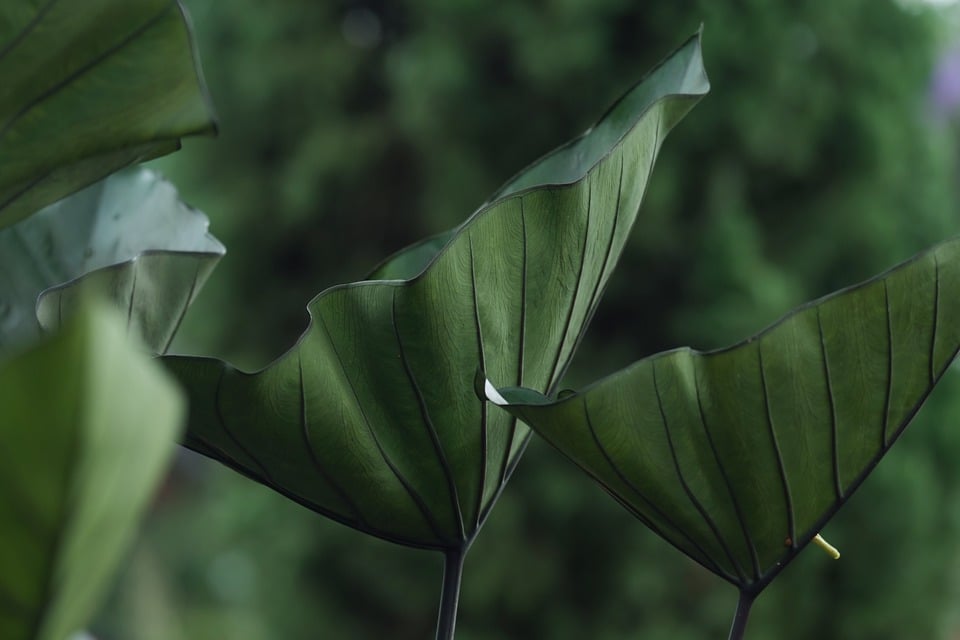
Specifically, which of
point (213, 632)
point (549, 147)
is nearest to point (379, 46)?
point (549, 147)

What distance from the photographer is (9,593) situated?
7.5 inches

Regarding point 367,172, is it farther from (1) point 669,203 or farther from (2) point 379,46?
(1) point 669,203

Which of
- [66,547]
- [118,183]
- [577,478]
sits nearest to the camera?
[66,547]

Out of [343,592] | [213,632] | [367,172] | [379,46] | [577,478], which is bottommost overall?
[213,632]

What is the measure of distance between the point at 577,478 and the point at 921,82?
57.8 inches

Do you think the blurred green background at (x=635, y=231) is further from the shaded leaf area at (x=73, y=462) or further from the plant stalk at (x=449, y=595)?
the shaded leaf area at (x=73, y=462)

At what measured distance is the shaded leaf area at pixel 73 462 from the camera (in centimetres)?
15

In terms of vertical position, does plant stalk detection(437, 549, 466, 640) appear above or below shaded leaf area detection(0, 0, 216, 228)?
below

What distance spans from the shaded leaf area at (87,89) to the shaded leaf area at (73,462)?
→ 0.19 m

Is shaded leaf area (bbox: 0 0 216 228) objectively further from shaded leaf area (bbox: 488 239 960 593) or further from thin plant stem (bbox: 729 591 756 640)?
thin plant stem (bbox: 729 591 756 640)

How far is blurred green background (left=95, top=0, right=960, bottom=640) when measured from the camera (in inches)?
104

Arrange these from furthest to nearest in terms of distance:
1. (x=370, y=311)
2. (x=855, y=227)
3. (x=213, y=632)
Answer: (x=213, y=632) → (x=855, y=227) → (x=370, y=311)

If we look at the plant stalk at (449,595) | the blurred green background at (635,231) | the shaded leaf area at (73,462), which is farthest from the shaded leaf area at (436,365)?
the blurred green background at (635,231)

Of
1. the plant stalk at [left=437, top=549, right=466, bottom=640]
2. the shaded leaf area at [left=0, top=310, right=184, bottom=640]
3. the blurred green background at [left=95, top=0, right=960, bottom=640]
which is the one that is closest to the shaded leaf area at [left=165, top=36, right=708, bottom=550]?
the plant stalk at [left=437, top=549, right=466, bottom=640]
